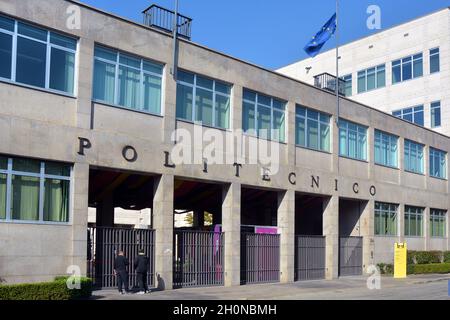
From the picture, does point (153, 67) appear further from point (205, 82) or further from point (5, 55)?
point (5, 55)

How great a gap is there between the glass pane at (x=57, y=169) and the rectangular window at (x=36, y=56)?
8.07 feet

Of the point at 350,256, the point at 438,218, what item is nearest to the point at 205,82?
the point at 350,256

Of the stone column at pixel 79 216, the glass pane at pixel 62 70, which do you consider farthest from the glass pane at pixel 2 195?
Result: the glass pane at pixel 62 70

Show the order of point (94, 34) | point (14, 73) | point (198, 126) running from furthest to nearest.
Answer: point (198, 126)
point (94, 34)
point (14, 73)

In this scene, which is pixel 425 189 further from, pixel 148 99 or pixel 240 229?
pixel 148 99

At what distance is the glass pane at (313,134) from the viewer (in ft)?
98.7

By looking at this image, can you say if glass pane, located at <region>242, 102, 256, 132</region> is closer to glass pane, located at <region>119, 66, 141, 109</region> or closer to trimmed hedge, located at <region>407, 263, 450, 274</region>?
glass pane, located at <region>119, 66, 141, 109</region>

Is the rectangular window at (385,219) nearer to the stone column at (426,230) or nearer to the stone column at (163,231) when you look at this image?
the stone column at (426,230)

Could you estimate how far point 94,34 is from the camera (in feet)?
67.8

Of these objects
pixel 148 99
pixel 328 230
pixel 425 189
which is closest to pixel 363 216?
pixel 328 230

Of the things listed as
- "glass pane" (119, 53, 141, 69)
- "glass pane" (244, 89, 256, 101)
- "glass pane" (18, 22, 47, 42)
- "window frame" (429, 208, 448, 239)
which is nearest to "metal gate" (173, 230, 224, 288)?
"glass pane" (244, 89, 256, 101)

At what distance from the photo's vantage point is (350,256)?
32594 millimetres

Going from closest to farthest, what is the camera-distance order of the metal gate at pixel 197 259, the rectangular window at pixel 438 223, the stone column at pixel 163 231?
the stone column at pixel 163 231 → the metal gate at pixel 197 259 → the rectangular window at pixel 438 223

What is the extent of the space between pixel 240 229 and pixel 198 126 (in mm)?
5113
